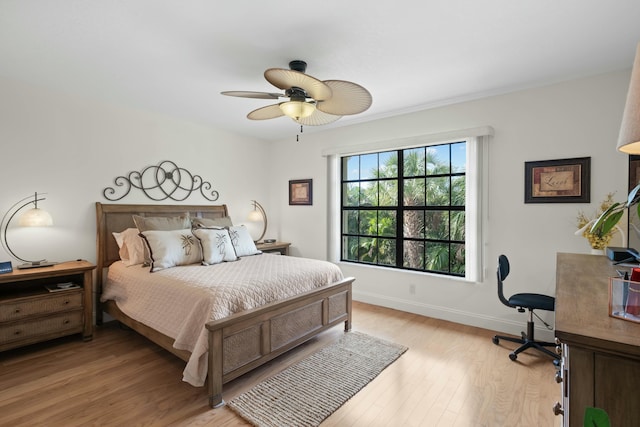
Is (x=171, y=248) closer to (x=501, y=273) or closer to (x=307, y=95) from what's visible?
(x=307, y=95)

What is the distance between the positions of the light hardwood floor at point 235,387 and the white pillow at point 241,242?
1255 mm

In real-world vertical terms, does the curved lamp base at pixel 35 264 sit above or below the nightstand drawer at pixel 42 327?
above

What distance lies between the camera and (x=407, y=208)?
397 cm

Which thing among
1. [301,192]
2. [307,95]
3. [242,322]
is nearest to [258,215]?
[301,192]

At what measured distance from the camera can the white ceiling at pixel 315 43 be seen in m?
1.85

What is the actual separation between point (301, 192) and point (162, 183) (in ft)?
6.43

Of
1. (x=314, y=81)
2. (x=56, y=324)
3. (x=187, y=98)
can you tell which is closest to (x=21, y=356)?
(x=56, y=324)

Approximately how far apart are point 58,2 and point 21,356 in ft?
9.30

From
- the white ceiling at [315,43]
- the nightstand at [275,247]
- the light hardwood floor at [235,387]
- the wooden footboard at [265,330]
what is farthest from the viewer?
the nightstand at [275,247]

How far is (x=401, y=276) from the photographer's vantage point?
394 cm

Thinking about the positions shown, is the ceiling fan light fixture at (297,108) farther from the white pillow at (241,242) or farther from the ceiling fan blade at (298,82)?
the white pillow at (241,242)

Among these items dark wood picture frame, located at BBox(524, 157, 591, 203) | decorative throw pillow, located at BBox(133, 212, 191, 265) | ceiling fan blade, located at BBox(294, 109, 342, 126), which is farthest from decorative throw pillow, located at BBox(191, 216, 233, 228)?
dark wood picture frame, located at BBox(524, 157, 591, 203)

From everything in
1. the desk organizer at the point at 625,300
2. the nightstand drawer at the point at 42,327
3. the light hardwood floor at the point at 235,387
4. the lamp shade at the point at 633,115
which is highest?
the lamp shade at the point at 633,115

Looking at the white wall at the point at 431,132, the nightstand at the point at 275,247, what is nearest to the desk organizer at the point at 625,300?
the white wall at the point at 431,132
